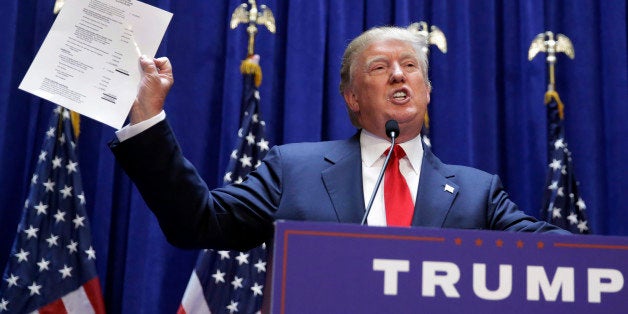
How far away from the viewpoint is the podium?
A: 53.3 inches

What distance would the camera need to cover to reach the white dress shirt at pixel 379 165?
2.27m

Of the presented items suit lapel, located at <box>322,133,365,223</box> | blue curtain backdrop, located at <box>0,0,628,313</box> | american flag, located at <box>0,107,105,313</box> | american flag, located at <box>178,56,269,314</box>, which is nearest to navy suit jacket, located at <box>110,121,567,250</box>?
suit lapel, located at <box>322,133,365,223</box>

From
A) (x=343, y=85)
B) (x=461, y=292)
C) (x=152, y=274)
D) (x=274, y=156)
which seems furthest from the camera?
(x=152, y=274)

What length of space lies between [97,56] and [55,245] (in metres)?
A: 1.95

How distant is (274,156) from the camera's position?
8.10 feet

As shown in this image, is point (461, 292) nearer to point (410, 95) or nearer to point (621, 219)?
point (410, 95)

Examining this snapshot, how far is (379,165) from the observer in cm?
243

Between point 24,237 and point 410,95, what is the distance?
86.0 inches

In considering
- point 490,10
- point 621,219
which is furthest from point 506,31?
point 621,219

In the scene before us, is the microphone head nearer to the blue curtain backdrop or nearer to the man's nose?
the man's nose

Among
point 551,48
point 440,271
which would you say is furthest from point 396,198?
point 551,48

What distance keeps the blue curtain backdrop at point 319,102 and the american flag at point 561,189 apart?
0.34 ft

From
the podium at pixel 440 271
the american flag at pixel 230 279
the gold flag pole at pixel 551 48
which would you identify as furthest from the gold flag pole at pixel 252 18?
the podium at pixel 440 271

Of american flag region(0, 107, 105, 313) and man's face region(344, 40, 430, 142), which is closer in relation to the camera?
man's face region(344, 40, 430, 142)
